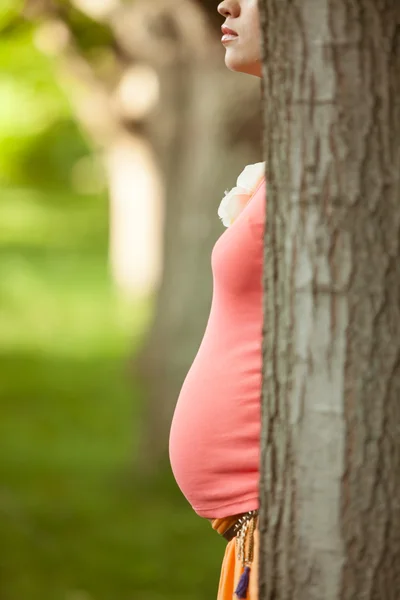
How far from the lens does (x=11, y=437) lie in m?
11.1

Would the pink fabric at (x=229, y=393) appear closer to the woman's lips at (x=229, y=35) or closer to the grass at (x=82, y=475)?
the woman's lips at (x=229, y=35)

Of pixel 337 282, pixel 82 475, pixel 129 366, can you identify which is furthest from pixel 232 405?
pixel 129 366

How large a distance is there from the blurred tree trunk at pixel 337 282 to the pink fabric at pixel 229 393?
1.00ft

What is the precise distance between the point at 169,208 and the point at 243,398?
20.2ft

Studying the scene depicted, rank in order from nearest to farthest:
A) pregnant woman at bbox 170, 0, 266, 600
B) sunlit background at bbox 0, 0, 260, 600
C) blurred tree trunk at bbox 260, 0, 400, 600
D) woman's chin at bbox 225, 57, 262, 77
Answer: blurred tree trunk at bbox 260, 0, 400, 600, pregnant woman at bbox 170, 0, 266, 600, woman's chin at bbox 225, 57, 262, 77, sunlit background at bbox 0, 0, 260, 600

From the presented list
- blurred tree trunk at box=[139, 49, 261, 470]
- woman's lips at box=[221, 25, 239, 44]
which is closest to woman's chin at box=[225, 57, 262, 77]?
woman's lips at box=[221, 25, 239, 44]

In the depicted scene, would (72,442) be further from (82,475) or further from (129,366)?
(129,366)

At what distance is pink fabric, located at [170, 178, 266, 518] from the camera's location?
8.31 ft

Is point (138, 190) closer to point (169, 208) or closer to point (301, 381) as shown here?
point (169, 208)

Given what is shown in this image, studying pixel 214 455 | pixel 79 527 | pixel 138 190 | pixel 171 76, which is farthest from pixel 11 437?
pixel 214 455

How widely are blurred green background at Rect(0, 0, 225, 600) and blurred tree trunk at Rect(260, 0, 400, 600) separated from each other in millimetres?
2954

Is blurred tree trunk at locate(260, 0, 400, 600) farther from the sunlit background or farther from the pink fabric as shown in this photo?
the sunlit background

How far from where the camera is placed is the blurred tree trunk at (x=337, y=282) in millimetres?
2096

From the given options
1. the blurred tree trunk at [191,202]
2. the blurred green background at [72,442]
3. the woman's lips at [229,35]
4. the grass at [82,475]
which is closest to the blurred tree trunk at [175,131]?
the blurred tree trunk at [191,202]
